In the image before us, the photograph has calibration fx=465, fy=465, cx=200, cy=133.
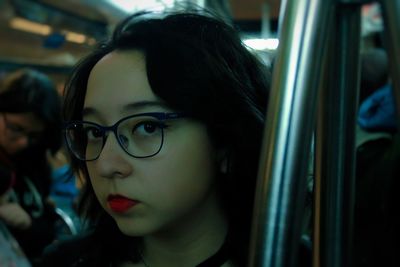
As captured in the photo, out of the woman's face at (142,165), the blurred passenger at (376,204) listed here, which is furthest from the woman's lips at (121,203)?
the blurred passenger at (376,204)

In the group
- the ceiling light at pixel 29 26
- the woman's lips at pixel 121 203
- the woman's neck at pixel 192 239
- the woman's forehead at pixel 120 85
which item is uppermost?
the ceiling light at pixel 29 26

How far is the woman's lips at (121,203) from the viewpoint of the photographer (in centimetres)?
57

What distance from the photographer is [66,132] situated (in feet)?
2.26

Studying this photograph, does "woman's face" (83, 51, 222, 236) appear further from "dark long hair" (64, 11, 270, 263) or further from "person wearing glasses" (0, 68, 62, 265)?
"person wearing glasses" (0, 68, 62, 265)

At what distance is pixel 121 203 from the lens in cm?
58

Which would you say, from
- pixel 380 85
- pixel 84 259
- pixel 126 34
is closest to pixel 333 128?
pixel 126 34

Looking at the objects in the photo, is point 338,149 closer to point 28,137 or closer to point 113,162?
point 113,162

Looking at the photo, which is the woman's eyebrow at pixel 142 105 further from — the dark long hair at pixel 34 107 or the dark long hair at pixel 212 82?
the dark long hair at pixel 34 107

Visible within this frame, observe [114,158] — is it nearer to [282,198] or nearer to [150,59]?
[150,59]

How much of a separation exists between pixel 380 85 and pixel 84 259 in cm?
121

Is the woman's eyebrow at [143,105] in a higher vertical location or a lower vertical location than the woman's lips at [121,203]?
higher

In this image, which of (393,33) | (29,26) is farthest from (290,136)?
(29,26)

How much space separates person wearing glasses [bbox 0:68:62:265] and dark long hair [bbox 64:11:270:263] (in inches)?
36.8

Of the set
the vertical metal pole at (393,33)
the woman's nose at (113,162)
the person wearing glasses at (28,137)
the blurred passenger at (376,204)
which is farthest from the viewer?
the person wearing glasses at (28,137)
